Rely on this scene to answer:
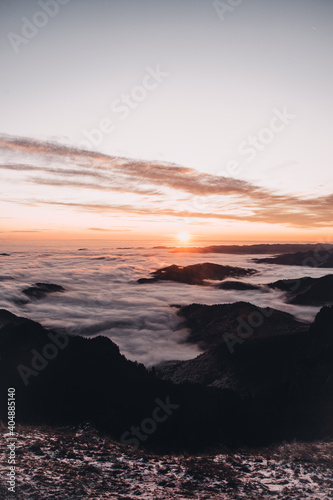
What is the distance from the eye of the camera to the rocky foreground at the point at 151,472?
443 inches

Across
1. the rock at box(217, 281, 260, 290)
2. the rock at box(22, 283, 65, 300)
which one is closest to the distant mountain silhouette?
the rock at box(22, 283, 65, 300)

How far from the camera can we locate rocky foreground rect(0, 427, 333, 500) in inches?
443

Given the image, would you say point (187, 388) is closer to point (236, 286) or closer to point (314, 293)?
point (314, 293)

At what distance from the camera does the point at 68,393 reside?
2608 cm

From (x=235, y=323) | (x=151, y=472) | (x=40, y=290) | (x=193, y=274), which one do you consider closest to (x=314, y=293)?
(x=235, y=323)

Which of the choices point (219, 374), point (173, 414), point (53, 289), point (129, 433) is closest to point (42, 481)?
point (129, 433)

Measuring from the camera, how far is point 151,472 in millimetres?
13344

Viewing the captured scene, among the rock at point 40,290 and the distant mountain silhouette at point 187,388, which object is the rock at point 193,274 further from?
the distant mountain silhouette at point 187,388

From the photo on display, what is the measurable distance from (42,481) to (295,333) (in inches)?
1460

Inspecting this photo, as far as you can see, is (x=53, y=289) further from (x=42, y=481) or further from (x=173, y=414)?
(x=42, y=481)

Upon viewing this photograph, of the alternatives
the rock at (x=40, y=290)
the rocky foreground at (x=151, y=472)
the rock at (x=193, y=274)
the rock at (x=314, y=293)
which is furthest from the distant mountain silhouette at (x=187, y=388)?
the rock at (x=193, y=274)

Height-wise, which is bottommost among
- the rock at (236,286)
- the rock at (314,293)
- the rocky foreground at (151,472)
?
the rock at (236,286)

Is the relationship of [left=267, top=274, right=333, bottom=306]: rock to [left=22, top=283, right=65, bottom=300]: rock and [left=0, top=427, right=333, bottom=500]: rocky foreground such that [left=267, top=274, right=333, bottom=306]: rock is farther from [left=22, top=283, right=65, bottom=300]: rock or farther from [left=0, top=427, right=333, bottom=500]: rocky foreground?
[left=22, top=283, right=65, bottom=300]: rock

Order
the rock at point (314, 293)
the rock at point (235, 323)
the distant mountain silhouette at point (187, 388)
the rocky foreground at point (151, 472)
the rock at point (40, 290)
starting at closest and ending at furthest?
the rocky foreground at point (151, 472)
the distant mountain silhouette at point (187, 388)
the rock at point (235, 323)
the rock at point (314, 293)
the rock at point (40, 290)
